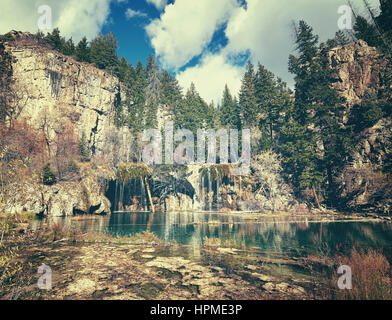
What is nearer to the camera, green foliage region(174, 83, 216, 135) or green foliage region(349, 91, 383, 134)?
green foliage region(349, 91, 383, 134)

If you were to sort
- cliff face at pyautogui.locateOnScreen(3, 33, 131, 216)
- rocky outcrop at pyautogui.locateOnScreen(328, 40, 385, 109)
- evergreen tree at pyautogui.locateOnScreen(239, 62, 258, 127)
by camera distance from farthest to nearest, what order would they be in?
1. evergreen tree at pyautogui.locateOnScreen(239, 62, 258, 127)
2. rocky outcrop at pyautogui.locateOnScreen(328, 40, 385, 109)
3. cliff face at pyautogui.locateOnScreen(3, 33, 131, 216)

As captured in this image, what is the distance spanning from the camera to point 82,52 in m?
59.7

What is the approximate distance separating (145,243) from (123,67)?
72689 mm

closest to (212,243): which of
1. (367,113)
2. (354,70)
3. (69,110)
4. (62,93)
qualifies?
(367,113)

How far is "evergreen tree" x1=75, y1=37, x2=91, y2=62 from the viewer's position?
58781mm

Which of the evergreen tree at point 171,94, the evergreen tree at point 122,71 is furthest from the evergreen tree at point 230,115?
the evergreen tree at point 122,71

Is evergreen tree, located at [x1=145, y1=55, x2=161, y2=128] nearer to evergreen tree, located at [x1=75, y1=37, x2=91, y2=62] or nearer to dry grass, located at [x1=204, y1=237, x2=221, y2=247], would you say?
evergreen tree, located at [x1=75, y1=37, x2=91, y2=62]

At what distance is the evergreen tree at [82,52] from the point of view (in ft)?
193

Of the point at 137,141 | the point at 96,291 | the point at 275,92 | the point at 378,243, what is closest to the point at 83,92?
the point at 137,141

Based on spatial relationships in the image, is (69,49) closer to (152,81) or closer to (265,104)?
(152,81)

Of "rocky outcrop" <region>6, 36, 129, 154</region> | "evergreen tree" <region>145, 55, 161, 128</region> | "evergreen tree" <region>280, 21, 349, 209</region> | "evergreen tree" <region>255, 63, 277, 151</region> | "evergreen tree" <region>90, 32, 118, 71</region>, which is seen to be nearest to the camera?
"evergreen tree" <region>280, 21, 349, 209</region>

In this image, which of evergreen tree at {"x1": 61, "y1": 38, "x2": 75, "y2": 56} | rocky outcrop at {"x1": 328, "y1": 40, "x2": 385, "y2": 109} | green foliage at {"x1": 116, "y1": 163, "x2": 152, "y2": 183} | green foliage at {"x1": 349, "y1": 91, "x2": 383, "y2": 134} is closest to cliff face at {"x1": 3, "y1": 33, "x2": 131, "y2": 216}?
green foliage at {"x1": 116, "y1": 163, "x2": 152, "y2": 183}

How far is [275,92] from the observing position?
54.4 meters
